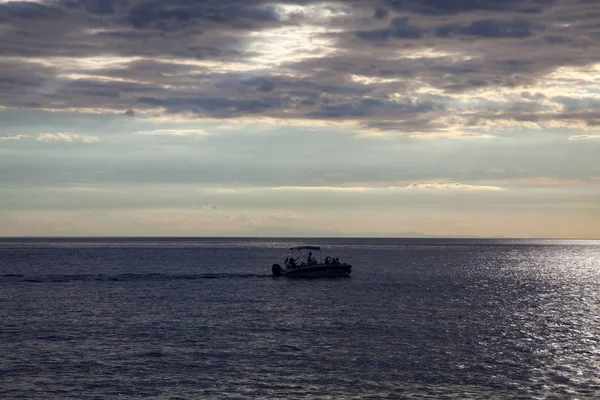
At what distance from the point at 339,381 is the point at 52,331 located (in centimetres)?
2917

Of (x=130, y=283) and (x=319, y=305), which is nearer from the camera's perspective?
(x=319, y=305)

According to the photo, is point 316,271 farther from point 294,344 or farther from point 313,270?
point 294,344

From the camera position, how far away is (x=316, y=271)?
4496 inches

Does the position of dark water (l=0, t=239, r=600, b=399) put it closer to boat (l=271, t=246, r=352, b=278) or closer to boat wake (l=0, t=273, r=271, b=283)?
boat wake (l=0, t=273, r=271, b=283)

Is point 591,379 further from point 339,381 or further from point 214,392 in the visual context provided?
point 214,392

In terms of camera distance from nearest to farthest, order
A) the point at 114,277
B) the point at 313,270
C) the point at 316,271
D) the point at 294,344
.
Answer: the point at 294,344 → the point at 313,270 → the point at 316,271 → the point at 114,277

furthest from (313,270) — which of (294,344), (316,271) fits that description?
(294,344)

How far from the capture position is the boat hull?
114 m

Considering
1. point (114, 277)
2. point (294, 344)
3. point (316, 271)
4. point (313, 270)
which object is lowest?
point (294, 344)

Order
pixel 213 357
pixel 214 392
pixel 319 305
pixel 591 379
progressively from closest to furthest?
pixel 214 392 < pixel 591 379 < pixel 213 357 < pixel 319 305

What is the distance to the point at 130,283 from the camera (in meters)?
108

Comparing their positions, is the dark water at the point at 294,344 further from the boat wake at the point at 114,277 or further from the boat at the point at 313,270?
the boat at the point at 313,270

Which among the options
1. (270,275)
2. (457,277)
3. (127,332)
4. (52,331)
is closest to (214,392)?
(127,332)

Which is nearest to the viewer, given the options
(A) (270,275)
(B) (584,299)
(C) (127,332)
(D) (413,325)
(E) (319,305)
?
(C) (127,332)
